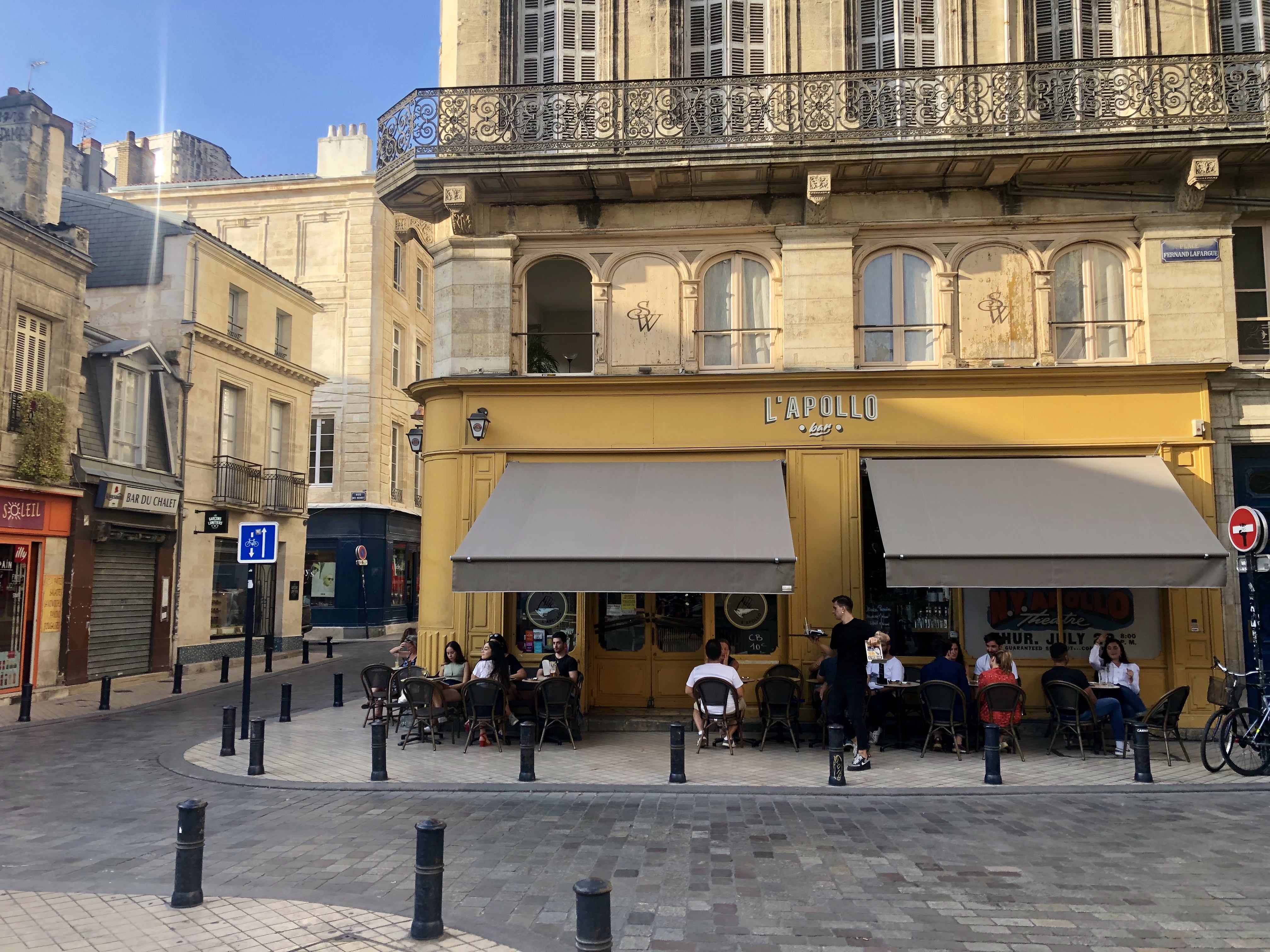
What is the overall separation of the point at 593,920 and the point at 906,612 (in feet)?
29.6

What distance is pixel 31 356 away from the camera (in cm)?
1677

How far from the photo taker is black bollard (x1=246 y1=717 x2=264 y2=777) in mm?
9625

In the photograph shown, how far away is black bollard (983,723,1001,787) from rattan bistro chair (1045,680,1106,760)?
6.54 feet

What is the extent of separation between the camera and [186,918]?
5.49 m

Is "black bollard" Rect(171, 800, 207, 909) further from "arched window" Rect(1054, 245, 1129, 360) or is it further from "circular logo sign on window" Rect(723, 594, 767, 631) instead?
"arched window" Rect(1054, 245, 1129, 360)

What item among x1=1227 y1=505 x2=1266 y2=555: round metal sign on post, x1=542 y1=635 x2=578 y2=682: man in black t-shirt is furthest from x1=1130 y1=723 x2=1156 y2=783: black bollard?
x1=542 y1=635 x2=578 y2=682: man in black t-shirt

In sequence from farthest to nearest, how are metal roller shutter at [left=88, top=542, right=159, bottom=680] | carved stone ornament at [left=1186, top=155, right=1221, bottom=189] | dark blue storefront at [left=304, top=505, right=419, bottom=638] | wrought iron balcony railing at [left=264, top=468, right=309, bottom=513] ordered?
dark blue storefront at [left=304, top=505, right=419, bottom=638] < wrought iron balcony railing at [left=264, top=468, right=309, bottom=513] < metal roller shutter at [left=88, top=542, right=159, bottom=680] < carved stone ornament at [left=1186, top=155, right=1221, bottom=189]

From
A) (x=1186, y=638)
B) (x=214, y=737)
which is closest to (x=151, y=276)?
(x=214, y=737)

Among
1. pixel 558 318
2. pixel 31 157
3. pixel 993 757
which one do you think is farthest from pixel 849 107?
pixel 31 157

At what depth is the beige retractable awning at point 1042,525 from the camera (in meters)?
10.2

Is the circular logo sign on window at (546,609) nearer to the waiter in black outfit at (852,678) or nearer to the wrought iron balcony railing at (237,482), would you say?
the waiter in black outfit at (852,678)

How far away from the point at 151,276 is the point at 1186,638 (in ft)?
72.2

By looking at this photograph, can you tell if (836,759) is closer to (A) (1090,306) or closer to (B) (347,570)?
(A) (1090,306)

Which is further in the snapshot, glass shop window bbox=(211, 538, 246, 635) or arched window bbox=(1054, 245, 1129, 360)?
glass shop window bbox=(211, 538, 246, 635)
